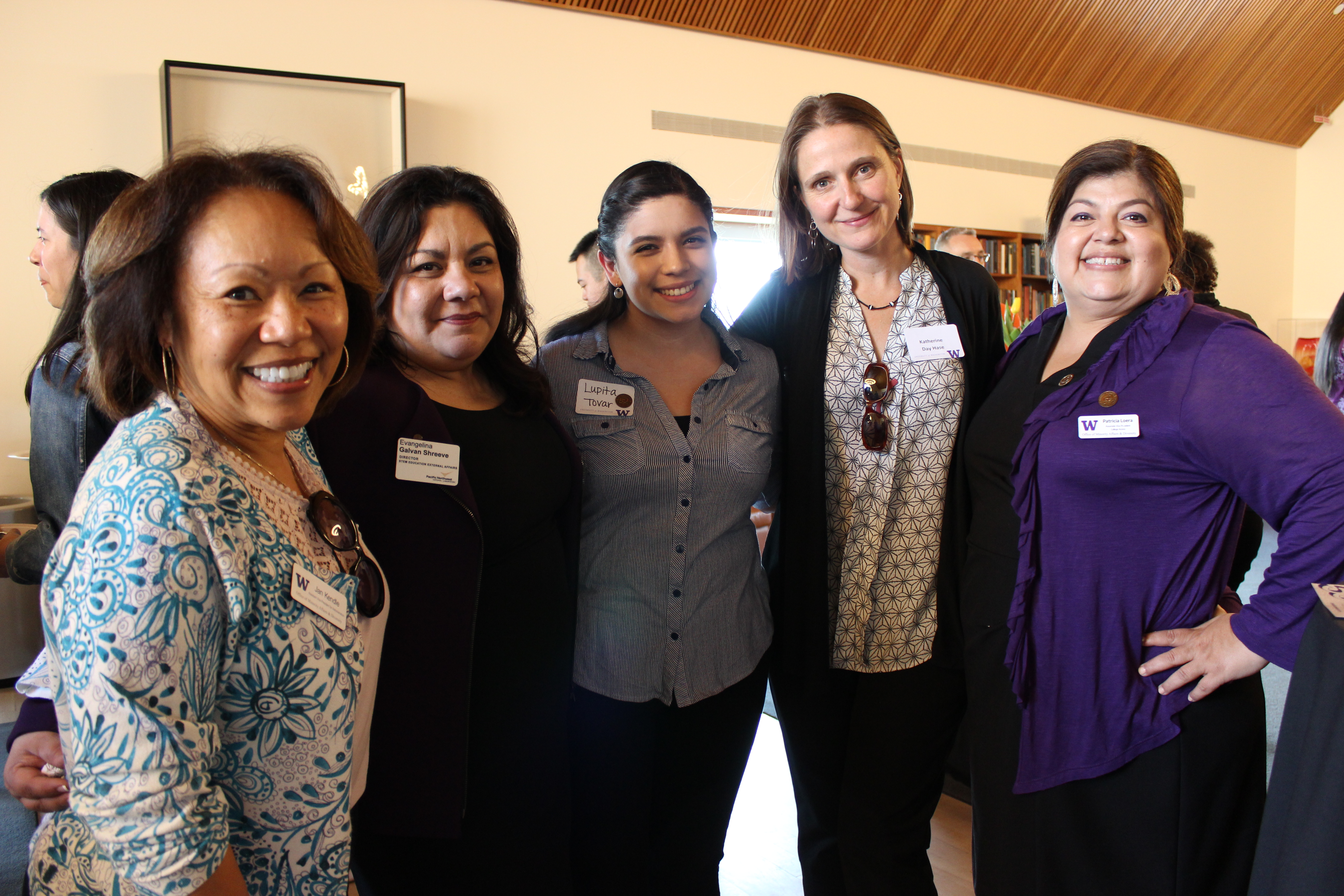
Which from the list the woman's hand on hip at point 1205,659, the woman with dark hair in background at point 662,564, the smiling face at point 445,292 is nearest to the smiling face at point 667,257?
the woman with dark hair in background at point 662,564

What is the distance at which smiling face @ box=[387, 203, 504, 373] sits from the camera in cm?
158

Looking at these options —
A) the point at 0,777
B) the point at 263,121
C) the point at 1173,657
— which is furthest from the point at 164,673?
the point at 263,121

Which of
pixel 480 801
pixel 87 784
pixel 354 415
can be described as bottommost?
pixel 480 801

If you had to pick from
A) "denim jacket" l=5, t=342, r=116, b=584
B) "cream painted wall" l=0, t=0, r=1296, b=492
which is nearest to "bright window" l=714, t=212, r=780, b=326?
"cream painted wall" l=0, t=0, r=1296, b=492

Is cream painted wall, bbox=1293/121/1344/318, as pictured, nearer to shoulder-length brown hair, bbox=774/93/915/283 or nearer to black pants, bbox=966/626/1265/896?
shoulder-length brown hair, bbox=774/93/915/283

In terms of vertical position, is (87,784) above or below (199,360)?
below

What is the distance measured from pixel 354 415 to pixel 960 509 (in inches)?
52.3

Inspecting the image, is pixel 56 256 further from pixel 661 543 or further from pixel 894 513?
pixel 894 513

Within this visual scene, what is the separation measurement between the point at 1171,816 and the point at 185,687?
5.40 feet

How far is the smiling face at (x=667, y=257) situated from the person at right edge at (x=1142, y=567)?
0.76m

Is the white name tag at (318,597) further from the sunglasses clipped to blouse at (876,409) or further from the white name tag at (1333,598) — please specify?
the sunglasses clipped to blouse at (876,409)

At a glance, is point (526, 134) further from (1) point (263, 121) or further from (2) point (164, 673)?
(2) point (164, 673)

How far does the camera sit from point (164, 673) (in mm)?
874

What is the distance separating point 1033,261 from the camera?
8.07 m
